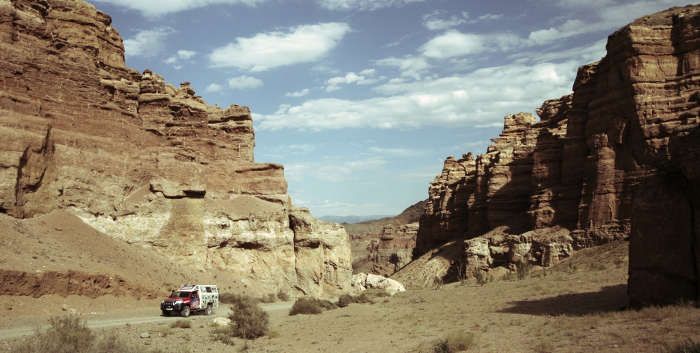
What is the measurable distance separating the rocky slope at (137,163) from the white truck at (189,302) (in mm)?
9068

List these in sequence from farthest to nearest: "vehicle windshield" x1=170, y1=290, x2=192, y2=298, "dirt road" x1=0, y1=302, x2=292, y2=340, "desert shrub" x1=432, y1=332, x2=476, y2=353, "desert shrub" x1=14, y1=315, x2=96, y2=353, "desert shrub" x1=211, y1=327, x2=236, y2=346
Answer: "vehicle windshield" x1=170, y1=290, x2=192, y2=298 < "desert shrub" x1=211, y1=327, x2=236, y2=346 < "dirt road" x1=0, y1=302, x2=292, y2=340 < "desert shrub" x1=432, y1=332, x2=476, y2=353 < "desert shrub" x1=14, y1=315, x2=96, y2=353

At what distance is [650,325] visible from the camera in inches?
655

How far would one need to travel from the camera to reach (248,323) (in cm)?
2319

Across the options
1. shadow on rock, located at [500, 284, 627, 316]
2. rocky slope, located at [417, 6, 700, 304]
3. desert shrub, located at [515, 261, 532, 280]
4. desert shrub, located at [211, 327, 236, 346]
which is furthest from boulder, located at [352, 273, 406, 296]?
desert shrub, located at [211, 327, 236, 346]

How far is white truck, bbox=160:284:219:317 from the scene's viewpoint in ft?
90.8

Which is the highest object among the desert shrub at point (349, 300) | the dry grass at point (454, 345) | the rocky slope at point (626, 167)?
the rocky slope at point (626, 167)

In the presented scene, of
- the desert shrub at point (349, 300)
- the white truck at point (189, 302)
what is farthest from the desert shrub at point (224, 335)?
the desert shrub at point (349, 300)

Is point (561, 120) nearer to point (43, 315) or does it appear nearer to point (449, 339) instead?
point (449, 339)

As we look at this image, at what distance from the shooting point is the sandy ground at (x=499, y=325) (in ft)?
53.1

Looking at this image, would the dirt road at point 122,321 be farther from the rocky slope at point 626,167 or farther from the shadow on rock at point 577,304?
the rocky slope at point 626,167

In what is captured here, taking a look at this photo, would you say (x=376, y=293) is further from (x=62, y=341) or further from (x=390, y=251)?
(x=390, y=251)

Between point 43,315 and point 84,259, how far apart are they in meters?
5.59

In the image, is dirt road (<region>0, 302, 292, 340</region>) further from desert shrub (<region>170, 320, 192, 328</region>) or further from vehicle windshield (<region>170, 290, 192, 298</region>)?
desert shrub (<region>170, 320, 192, 328</region>)

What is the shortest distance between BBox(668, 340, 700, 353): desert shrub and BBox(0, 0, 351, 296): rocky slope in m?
29.4
